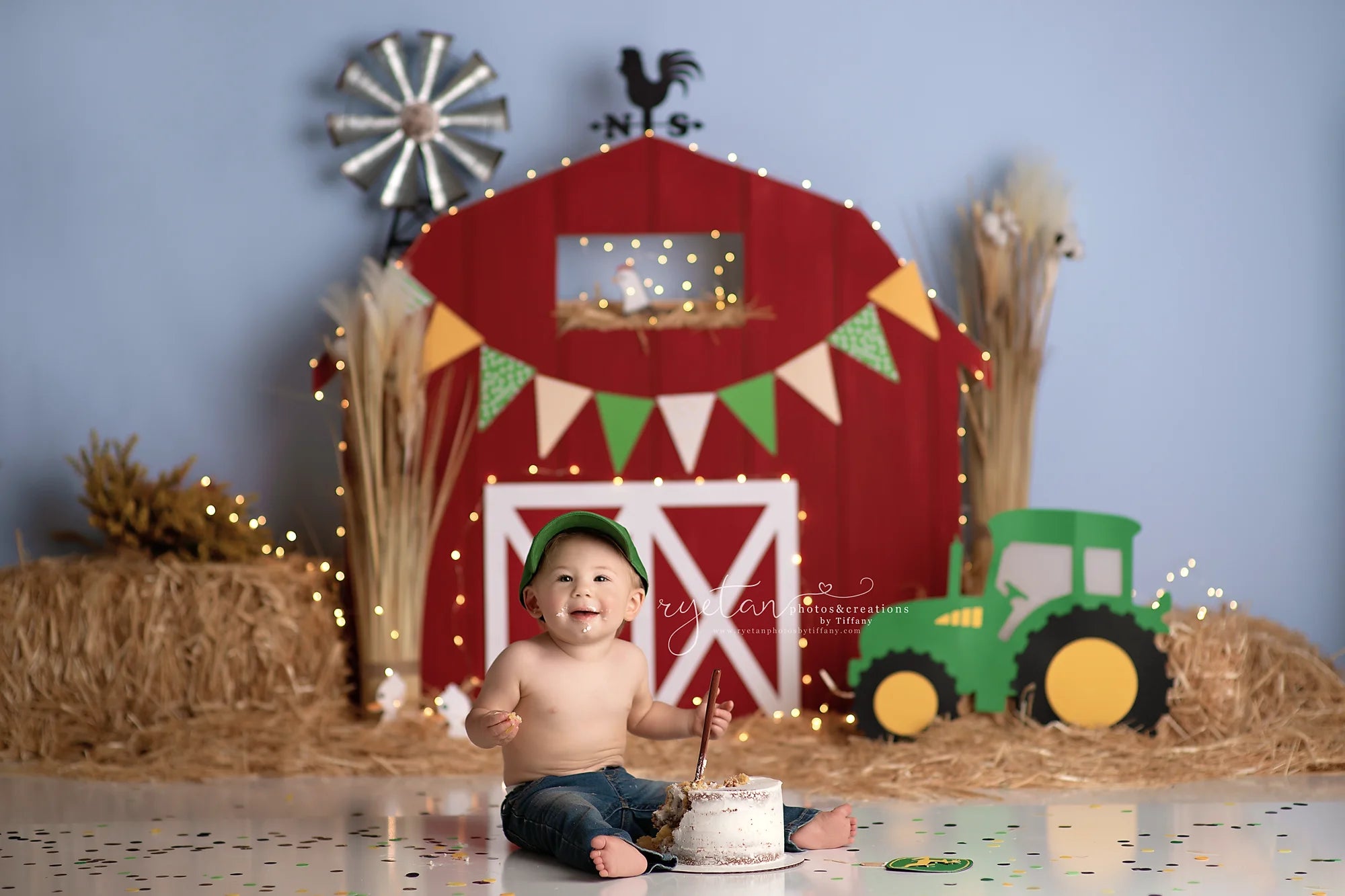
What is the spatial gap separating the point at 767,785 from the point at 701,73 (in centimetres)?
243

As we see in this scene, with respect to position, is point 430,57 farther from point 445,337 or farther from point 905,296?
point 905,296

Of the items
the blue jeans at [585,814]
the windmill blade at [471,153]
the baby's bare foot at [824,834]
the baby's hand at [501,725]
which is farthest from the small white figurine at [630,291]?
the baby's bare foot at [824,834]

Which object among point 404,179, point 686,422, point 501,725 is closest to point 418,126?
point 404,179

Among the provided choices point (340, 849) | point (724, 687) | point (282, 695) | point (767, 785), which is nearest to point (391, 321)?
point (282, 695)

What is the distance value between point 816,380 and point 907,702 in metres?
0.93

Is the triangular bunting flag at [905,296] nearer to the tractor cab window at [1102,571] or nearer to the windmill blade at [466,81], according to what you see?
the tractor cab window at [1102,571]

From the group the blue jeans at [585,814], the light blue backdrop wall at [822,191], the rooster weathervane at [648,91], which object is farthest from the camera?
the light blue backdrop wall at [822,191]

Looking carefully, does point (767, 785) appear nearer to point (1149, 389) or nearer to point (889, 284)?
Answer: point (889, 284)

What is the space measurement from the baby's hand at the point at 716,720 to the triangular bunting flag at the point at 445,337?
155cm

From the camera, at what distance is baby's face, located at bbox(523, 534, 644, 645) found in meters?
2.53

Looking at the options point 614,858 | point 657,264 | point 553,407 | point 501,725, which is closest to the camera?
point 614,858

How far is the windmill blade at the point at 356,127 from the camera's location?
4008mm

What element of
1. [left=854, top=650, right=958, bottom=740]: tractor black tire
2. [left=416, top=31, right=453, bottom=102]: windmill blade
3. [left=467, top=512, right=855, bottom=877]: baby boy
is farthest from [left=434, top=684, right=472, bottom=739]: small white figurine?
[left=416, top=31, right=453, bottom=102]: windmill blade

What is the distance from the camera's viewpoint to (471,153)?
4.03 meters
